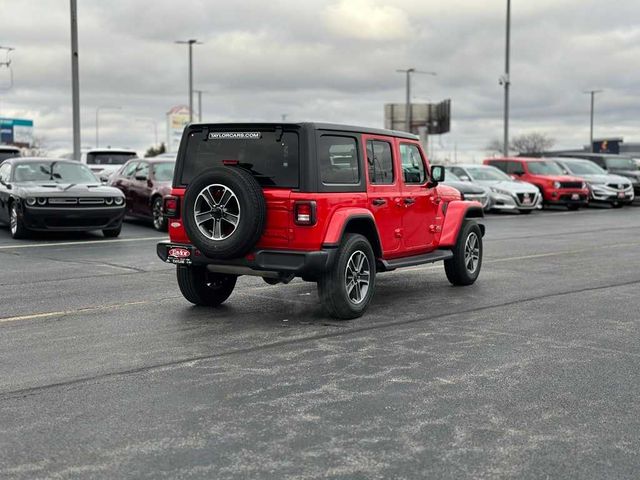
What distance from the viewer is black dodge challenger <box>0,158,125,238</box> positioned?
15641 mm

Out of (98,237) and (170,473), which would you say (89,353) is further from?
(98,237)

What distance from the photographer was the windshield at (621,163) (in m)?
34.9

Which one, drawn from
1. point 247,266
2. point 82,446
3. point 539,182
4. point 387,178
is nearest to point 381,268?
point 387,178

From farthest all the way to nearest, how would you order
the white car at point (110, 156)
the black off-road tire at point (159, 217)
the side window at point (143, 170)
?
the white car at point (110, 156) < the side window at point (143, 170) < the black off-road tire at point (159, 217)

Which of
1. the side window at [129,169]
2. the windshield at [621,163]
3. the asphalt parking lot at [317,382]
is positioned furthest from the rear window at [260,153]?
the windshield at [621,163]

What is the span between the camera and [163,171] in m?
19.3

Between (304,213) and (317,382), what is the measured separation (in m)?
2.25

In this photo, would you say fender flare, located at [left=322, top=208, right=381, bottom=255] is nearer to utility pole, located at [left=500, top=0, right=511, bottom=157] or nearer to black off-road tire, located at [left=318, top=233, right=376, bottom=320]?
black off-road tire, located at [left=318, top=233, right=376, bottom=320]

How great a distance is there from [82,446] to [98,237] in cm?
1285

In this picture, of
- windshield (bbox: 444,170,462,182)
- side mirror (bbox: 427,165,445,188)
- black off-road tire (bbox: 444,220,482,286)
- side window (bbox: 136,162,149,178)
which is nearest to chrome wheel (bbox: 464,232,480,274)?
black off-road tire (bbox: 444,220,482,286)

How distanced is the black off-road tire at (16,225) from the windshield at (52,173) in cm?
78

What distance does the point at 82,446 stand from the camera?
4469 millimetres

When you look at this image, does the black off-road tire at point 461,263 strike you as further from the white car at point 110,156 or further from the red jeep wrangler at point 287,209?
the white car at point 110,156

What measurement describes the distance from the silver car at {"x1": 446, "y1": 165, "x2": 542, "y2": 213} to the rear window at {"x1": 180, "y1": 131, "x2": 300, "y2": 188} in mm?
18832
